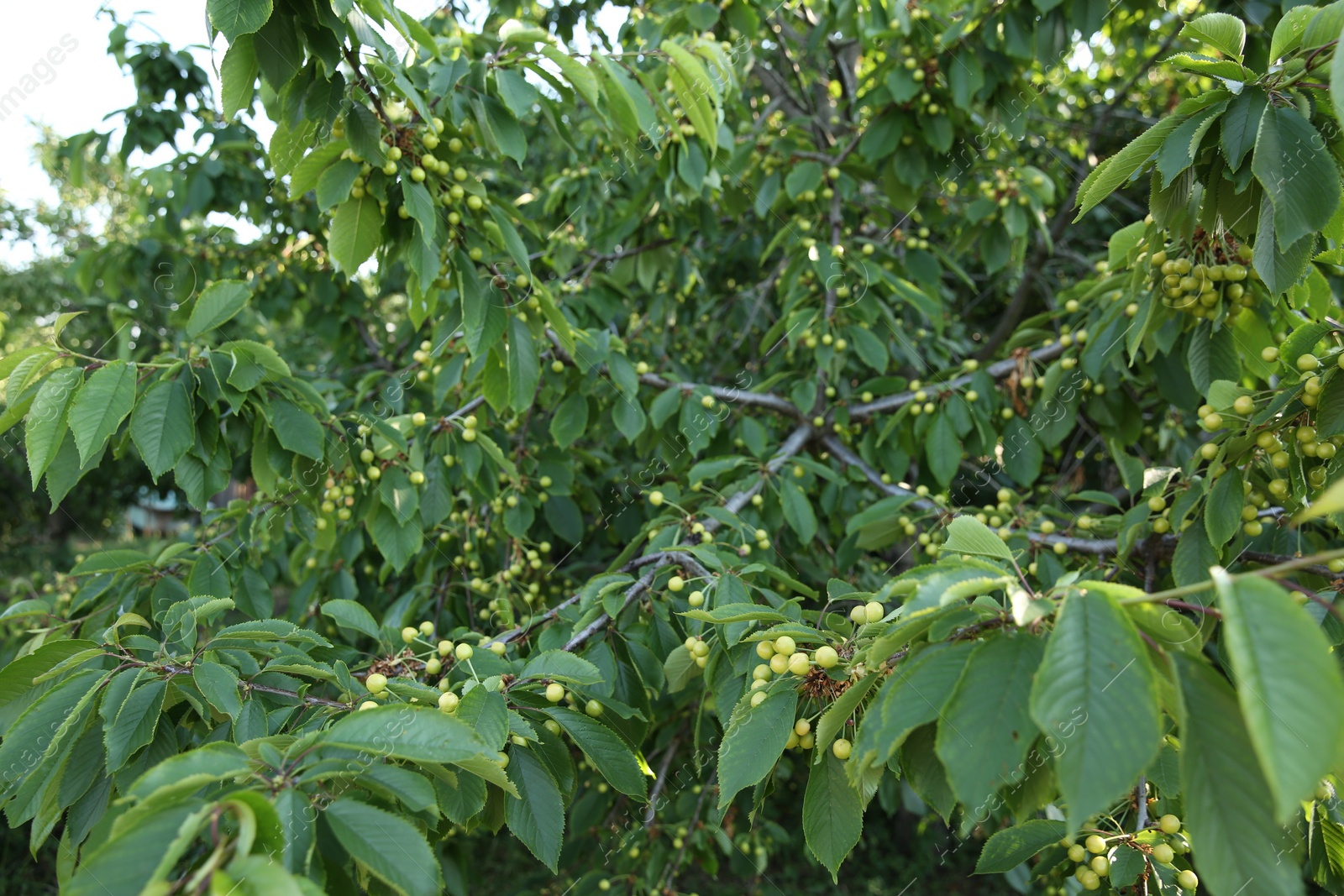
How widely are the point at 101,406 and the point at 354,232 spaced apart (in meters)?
0.68

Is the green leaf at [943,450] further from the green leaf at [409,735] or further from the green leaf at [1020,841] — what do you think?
the green leaf at [409,735]

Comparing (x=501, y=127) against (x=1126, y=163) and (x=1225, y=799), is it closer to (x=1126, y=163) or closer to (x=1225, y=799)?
(x=1126, y=163)

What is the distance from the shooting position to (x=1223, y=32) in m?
1.28

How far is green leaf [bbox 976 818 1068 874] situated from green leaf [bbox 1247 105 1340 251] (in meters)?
1.04

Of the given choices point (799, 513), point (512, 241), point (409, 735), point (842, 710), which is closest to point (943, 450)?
point (799, 513)

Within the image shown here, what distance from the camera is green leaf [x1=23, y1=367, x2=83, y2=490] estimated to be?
1407 millimetres

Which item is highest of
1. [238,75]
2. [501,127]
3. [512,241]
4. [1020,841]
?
[238,75]

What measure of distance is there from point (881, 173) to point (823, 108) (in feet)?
3.06

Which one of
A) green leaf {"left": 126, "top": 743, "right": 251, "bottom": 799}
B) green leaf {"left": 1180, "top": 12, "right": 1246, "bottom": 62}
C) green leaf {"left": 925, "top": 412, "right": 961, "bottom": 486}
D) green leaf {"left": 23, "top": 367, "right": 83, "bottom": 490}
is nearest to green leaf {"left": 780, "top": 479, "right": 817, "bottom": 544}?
green leaf {"left": 925, "top": 412, "right": 961, "bottom": 486}

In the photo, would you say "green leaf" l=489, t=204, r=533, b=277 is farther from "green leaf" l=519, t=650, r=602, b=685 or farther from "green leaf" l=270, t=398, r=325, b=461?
"green leaf" l=519, t=650, r=602, b=685

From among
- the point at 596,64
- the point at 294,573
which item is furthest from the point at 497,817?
the point at 294,573

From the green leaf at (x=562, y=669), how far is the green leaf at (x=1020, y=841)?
747 mm

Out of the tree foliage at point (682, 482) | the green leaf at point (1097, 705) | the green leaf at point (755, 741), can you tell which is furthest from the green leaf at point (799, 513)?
the green leaf at point (1097, 705)

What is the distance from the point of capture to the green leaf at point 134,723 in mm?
1170
